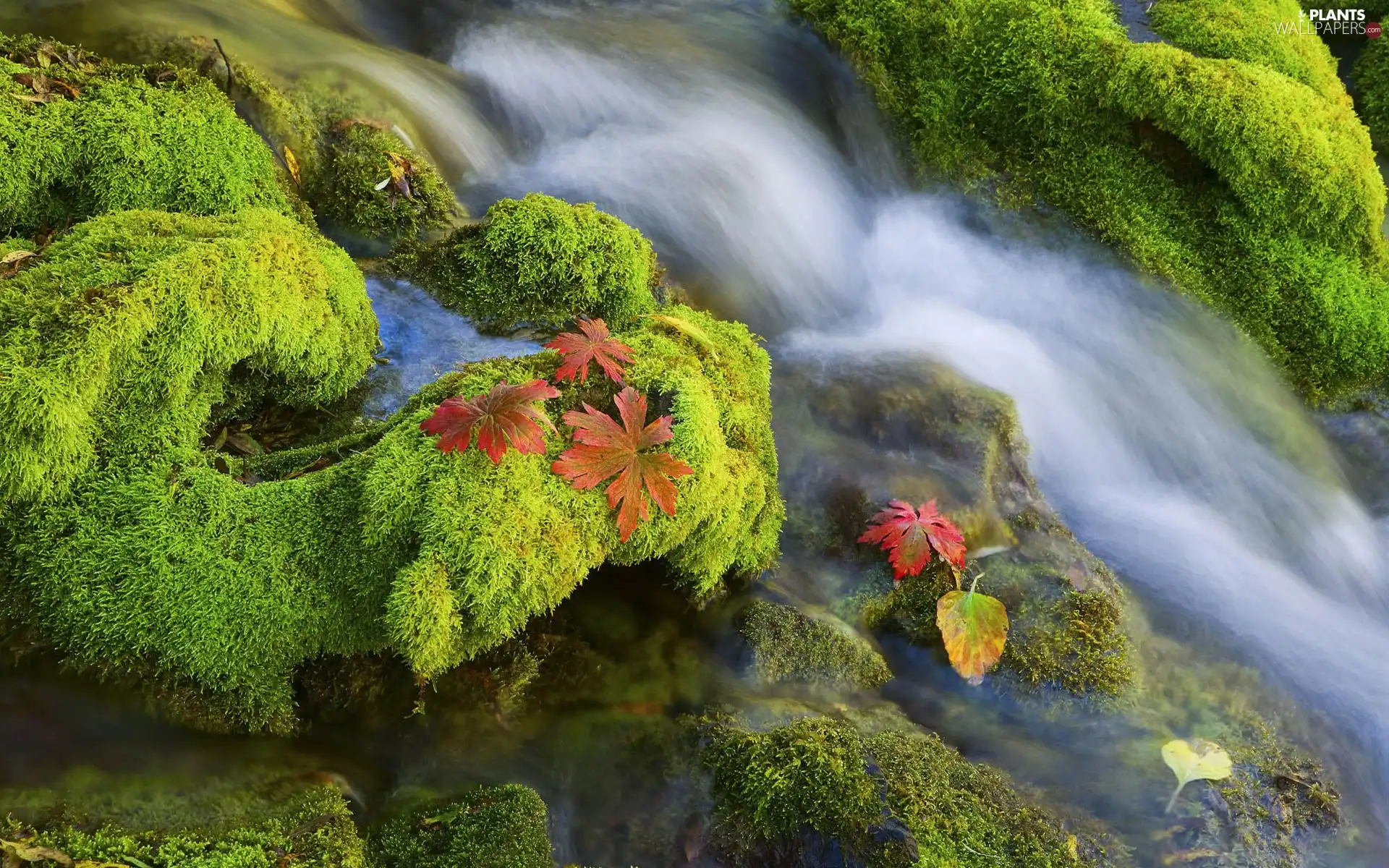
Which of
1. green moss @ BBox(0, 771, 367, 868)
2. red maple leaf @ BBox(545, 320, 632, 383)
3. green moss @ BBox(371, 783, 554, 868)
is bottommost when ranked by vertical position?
green moss @ BBox(371, 783, 554, 868)

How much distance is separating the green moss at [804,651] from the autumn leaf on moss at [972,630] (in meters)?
0.34

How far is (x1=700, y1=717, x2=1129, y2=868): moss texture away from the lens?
2898mm

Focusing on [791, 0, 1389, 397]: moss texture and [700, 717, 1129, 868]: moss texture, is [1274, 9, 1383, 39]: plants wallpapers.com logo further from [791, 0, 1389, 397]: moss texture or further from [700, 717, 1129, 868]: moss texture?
[700, 717, 1129, 868]: moss texture

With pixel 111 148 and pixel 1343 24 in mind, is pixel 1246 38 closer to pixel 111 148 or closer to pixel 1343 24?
pixel 1343 24

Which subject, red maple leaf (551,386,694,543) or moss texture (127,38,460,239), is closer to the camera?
red maple leaf (551,386,694,543)

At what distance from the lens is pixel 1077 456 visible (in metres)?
5.21

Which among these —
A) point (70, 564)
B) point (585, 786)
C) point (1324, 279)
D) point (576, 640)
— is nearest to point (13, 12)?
point (70, 564)

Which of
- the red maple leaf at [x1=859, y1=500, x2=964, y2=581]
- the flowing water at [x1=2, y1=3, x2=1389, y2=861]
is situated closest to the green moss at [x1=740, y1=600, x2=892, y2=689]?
the flowing water at [x1=2, y1=3, x2=1389, y2=861]

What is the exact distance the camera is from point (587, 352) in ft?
10.6

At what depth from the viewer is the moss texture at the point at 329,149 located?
473cm

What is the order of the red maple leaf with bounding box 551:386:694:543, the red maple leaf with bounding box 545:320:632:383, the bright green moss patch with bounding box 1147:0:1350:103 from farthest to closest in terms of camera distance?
1. the bright green moss patch with bounding box 1147:0:1350:103
2. the red maple leaf with bounding box 545:320:632:383
3. the red maple leaf with bounding box 551:386:694:543

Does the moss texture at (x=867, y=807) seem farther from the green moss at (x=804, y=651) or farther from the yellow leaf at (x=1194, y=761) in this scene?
the yellow leaf at (x=1194, y=761)

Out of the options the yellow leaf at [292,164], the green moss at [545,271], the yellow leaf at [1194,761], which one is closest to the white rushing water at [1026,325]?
the yellow leaf at [1194,761]

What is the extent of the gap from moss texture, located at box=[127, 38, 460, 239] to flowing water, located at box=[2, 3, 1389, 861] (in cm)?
35
